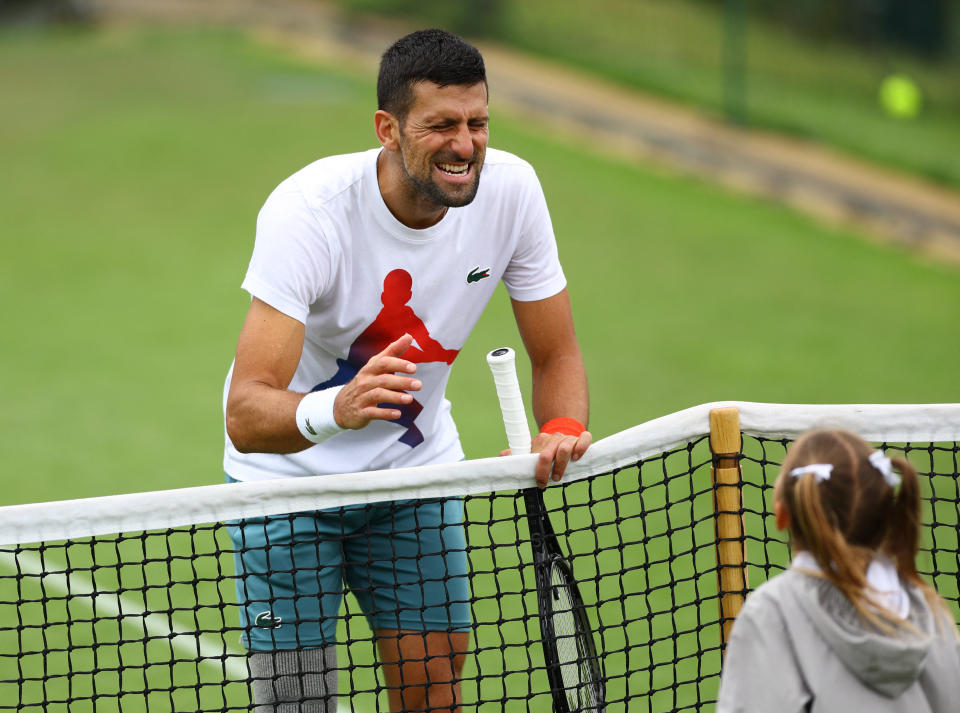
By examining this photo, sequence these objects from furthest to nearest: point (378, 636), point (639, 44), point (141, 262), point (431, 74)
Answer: point (639, 44) → point (141, 262) → point (378, 636) → point (431, 74)

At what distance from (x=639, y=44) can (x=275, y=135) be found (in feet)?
11.3

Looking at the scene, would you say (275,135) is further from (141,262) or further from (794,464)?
(794,464)

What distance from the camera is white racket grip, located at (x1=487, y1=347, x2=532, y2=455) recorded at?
3.00m

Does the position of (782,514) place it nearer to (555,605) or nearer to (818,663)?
(818,663)

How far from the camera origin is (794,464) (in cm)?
242

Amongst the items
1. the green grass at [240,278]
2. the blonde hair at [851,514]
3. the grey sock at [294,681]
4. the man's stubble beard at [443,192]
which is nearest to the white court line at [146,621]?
the green grass at [240,278]

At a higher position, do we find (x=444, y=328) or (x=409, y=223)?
(x=409, y=223)

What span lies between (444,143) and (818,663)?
152cm

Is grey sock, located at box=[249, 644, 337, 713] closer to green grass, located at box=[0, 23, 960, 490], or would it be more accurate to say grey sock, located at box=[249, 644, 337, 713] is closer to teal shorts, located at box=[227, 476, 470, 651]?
teal shorts, located at box=[227, 476, 470, 651]

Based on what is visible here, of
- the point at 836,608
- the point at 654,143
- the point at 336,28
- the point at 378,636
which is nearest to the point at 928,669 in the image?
the point at 836,608

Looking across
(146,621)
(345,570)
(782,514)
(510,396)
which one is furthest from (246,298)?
(782,514)

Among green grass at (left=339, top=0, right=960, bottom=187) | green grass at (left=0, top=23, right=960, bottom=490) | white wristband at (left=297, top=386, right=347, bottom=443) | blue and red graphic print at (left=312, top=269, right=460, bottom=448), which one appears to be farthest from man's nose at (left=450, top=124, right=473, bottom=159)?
green grass at (left=339, top=0, right=960, bottom=187)

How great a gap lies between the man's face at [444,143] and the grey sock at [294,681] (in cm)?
118

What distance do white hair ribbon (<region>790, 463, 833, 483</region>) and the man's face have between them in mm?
1197
